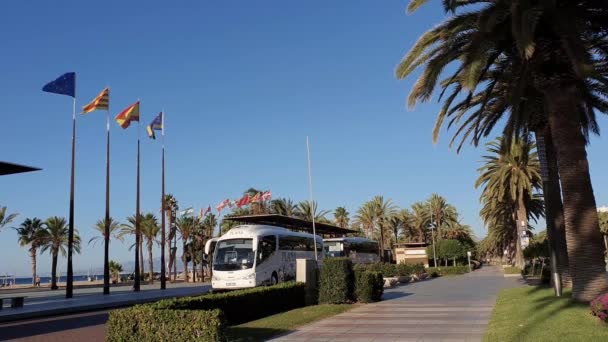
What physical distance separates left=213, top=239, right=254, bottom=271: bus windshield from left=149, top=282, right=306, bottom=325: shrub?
667 centimetres

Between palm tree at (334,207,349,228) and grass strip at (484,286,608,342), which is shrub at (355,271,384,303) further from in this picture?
palm tree at (334,207,349,228)

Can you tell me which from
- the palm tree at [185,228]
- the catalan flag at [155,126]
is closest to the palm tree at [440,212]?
the palm tree at [185,228]

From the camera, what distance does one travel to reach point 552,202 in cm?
2153

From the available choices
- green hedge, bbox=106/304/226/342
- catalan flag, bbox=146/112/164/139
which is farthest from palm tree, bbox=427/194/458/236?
green hedge, bbox=106/304/226/342

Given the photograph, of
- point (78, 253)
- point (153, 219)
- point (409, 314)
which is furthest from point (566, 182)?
point (78, 253)

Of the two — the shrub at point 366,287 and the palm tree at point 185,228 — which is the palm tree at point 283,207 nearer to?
the palm tree at point 185,228

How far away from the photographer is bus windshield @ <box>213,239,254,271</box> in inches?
1058

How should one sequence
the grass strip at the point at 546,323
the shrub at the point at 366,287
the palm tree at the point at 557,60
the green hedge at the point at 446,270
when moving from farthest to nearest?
1. the green hedge at the point at 446,270
2. the shrub at the point at 366,287
3. the palm tree at the point at 557,60
4. the grass strip at the point at 546,323

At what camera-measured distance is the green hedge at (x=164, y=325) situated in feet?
32.9

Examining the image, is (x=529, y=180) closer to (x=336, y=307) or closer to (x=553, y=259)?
(x=553, y=259)

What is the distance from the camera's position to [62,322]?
18.2 m

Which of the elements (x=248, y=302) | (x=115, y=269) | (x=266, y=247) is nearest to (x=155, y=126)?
(x=266, y=247)

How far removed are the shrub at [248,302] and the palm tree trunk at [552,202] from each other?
389 inches

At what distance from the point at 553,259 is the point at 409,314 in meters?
6.39
